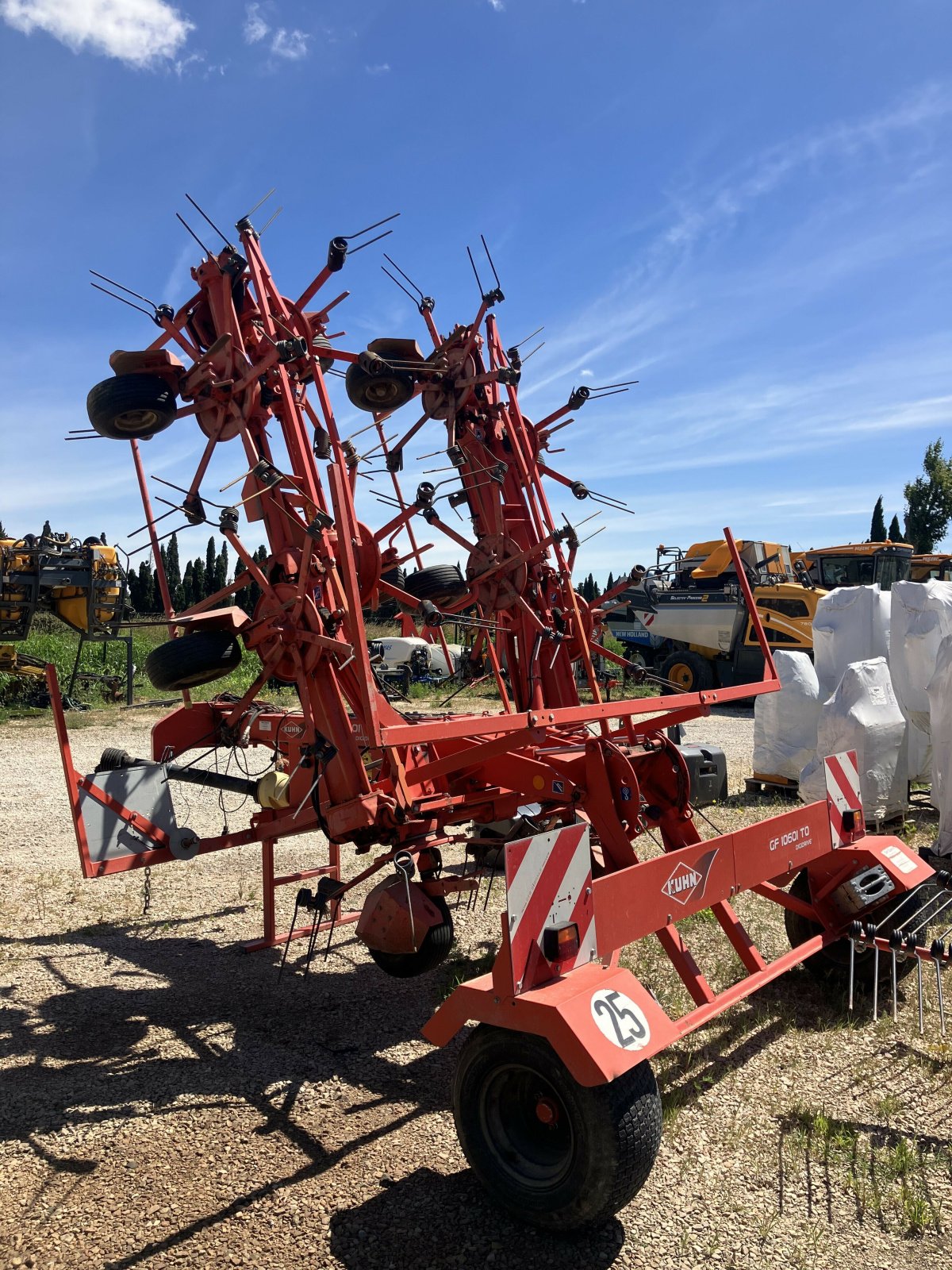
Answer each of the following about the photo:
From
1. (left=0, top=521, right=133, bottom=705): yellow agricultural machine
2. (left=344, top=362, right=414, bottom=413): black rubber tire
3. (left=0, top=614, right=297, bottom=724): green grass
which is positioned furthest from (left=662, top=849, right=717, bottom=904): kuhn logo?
(left=0, top=614, right=297, bottom=724): green grass

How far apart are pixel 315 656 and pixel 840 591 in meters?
7.59

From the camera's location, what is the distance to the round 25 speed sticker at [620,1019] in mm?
2887

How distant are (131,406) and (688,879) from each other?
3587 millimetres

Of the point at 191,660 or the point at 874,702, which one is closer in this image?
the point at 191,660

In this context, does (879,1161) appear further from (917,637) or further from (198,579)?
(198,579)

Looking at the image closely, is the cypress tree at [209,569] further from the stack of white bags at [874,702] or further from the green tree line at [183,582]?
the stack of white bags at [874,702]

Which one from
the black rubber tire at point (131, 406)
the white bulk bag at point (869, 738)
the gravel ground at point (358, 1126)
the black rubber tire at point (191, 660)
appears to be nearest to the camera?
the gravel ground at point (358, 1126)

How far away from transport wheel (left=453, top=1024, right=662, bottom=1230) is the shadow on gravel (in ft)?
0.24

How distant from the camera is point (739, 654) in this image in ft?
62.3

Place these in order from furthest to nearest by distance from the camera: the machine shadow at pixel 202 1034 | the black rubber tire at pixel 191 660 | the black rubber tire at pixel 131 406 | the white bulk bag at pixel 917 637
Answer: the white bulk bag at pixel 917 637 → the black rubber tire at pixel 131 406 → the black rubber tire at pixel 191 660 → the machine shadow at pixel 202 1034

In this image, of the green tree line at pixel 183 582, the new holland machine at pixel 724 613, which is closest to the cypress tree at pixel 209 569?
the green tree line at pixel 183 582

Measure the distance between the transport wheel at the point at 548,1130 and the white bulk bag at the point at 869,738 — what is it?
5738 millimetres

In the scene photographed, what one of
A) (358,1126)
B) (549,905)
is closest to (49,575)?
(358,1126)

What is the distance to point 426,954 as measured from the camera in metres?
4.75
